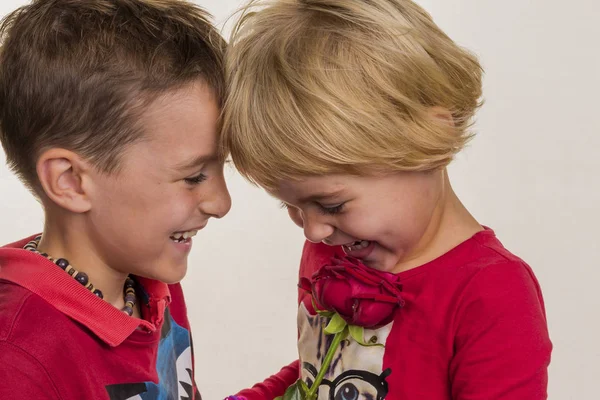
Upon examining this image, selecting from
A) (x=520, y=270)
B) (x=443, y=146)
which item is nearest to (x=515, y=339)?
(x=520, y=270)

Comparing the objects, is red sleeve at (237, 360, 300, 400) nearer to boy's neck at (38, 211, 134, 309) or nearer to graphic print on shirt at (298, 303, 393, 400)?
graphic print on shirt at (298, 303, 393, 400)

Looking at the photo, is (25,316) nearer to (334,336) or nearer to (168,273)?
(168,273)

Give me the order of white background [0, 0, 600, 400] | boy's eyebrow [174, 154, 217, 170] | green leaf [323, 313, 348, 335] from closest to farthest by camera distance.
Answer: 1. boy's eyebrow [174, 154, 217, 170]
2. green leaf [323, 313, 348, 335]
3. white background [0, 0, 600, 400]

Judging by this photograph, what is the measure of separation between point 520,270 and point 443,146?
0.59 feet

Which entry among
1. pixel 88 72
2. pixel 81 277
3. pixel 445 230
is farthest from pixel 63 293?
pixel 445 230

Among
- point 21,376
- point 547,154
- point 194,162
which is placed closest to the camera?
point 21,376

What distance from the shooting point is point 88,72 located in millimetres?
1192

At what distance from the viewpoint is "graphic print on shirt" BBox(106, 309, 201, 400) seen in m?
1.33

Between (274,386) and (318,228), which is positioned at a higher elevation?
(318,228)

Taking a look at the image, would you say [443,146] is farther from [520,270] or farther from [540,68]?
[540,68]

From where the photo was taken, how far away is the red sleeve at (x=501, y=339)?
1.19m

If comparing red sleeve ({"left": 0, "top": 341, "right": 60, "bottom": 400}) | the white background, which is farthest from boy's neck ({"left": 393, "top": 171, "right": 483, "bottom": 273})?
the white background

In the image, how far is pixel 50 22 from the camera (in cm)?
122

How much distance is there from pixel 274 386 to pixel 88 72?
0.61m
